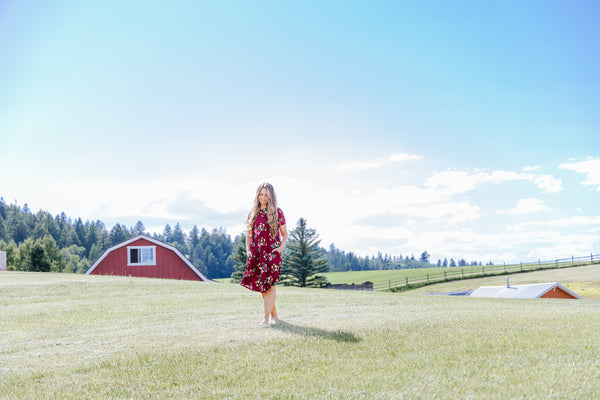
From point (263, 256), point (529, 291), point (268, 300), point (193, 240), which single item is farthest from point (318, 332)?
point (193, 240)

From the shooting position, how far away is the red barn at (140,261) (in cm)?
3881

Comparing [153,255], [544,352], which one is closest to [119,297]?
[544,352]

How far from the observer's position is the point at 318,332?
8102mm

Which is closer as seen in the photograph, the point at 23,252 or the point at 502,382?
the point at 502,382

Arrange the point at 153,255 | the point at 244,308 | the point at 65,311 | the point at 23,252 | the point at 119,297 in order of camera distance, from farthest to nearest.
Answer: the point at 23,252
the point at 153,255
the point at 119,297
the point at 65,311
the point at 244,308

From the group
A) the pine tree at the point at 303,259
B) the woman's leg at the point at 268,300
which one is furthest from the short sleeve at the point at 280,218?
the pine tree at the point at 303,259

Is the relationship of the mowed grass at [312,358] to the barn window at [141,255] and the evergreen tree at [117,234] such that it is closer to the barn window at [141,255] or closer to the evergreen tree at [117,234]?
the barn window at [141,255]

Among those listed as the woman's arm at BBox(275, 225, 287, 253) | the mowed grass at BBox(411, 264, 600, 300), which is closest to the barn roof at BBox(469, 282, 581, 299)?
the mowed grass at BBox(411, 264, 600, 300)

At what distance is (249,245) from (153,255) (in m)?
32.2

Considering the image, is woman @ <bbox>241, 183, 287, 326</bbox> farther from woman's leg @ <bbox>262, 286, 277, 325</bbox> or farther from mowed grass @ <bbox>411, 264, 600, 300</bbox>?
mowed grass @ <bbox>411, 264, 600, 300</bbox>

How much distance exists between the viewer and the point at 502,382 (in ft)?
17.9

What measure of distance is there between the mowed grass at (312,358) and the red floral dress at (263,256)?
84 cm

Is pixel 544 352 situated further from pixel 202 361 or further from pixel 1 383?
pixel 1 383

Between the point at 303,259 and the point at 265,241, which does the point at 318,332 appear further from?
the point at 303,259
